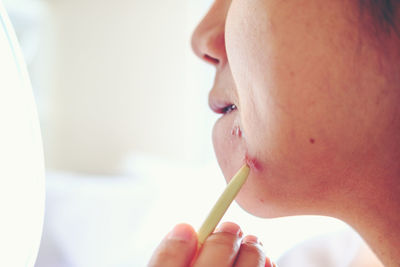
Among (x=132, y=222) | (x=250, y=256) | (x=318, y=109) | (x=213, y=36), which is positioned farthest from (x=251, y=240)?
(x=132, y=222)

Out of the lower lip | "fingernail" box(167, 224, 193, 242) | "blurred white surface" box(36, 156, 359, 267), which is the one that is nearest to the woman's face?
the lower lip

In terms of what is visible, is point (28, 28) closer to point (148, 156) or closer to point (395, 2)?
point (148, 156)

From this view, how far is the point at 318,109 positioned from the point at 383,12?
0.11 meters

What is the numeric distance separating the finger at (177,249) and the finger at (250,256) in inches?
1.9

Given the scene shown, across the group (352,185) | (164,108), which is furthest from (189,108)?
(352,185)

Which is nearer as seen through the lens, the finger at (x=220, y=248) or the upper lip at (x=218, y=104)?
the finger at (x=220, y=248)

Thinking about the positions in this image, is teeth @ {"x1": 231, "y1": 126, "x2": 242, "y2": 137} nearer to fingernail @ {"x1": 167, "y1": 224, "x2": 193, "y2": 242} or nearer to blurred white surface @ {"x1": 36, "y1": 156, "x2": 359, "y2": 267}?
fingernail @ {"x1": 167, "y1": 224, "x2": 193, "y2": 242}

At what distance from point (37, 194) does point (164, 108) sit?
1.79 metres

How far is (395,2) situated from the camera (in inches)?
14.9

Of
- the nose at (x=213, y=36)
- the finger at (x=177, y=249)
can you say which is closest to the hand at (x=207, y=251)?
the finger at (x=177, y=249)

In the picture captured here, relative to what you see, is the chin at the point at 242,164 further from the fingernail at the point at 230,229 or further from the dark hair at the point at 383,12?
the dark hair at the point at 383,12

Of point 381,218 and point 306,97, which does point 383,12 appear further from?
point 381,218

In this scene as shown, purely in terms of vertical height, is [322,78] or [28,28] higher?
[322,78]

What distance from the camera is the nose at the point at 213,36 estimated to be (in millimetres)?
505
